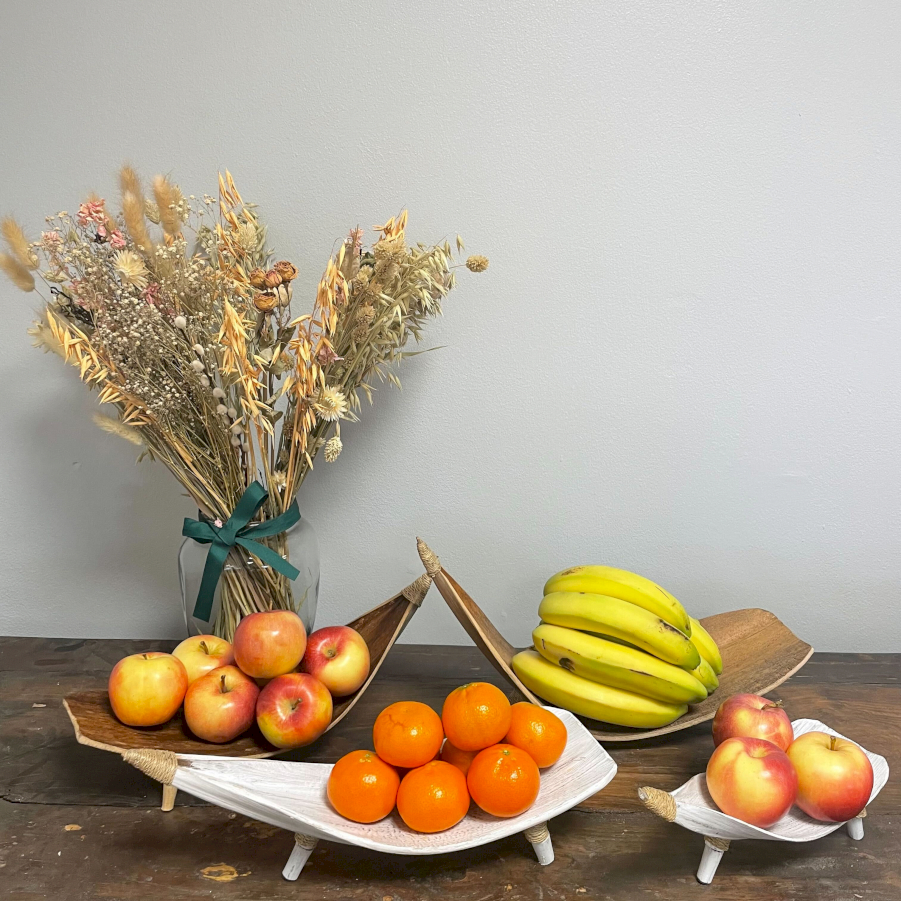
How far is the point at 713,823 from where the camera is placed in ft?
2.23

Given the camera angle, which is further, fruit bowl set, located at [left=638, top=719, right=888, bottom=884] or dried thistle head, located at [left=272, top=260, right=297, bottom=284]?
dried thistle head, located at [left=272, top=260, right=297, bottom=284]

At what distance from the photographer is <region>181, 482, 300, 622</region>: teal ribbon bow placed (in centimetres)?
92

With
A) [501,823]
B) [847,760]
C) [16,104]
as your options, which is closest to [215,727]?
[501,823]

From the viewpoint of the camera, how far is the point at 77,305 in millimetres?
876

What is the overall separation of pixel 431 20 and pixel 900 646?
1202 millimetres

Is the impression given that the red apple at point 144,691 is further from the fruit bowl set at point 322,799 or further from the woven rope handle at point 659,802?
the woven rope handle at point 659,802

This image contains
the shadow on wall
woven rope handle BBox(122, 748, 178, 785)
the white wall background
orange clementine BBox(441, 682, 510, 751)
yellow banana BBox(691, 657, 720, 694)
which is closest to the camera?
woven rope handle BBox(122, 748, 178, 785)

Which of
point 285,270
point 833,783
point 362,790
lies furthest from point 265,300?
point 833,783

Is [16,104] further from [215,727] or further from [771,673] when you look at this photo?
[771,673]

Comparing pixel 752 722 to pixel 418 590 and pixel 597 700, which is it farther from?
pixel 418 590

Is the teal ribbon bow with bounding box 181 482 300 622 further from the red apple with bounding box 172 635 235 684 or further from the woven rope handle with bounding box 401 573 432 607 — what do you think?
the woven rope handle with bounding box 401 573 432 607

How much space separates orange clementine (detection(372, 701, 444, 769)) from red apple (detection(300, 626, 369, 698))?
6.4 inches

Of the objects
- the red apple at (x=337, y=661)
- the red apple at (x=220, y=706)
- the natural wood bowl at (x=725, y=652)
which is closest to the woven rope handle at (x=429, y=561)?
the natural wood bowl at (x=725, y=652)

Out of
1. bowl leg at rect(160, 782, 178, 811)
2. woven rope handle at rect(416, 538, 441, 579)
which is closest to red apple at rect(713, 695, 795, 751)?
woven rope handle at rect(416, 538, 441, 579)
